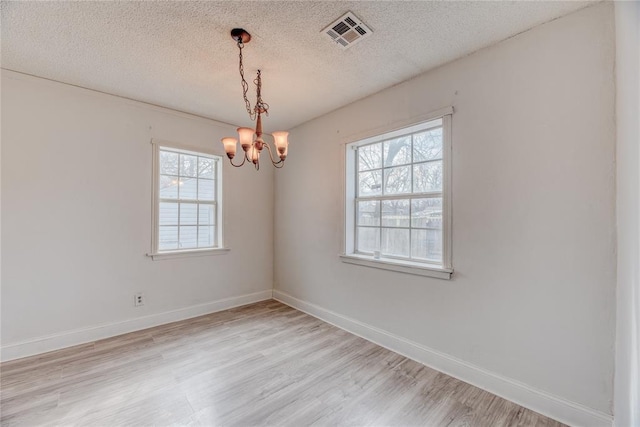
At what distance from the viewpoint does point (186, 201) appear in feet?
11.3

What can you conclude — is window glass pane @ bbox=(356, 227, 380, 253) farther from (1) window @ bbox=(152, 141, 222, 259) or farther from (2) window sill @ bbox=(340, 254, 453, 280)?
(1) window @ bbox=(152, 141, 222, 259)

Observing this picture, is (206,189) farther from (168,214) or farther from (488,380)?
(488,380)

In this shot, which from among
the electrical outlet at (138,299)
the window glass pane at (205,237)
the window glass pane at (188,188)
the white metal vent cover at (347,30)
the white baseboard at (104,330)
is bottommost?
the white baseboard at (104,330)

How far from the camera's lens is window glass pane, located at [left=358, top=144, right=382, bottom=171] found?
2.97m

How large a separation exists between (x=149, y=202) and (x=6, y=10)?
5.98 ft

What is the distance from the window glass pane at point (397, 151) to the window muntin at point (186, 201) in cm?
227

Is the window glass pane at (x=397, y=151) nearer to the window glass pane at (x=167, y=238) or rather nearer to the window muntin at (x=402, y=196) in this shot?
the window muntin at (x=402, y=196)

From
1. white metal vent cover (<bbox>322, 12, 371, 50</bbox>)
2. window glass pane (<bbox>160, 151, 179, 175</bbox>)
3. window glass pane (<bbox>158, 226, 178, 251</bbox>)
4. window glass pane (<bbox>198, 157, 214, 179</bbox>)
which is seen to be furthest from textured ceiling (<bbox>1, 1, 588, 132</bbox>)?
window glass pane (<bbox>158, 226, 178, 251</bbox>)

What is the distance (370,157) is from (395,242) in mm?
995

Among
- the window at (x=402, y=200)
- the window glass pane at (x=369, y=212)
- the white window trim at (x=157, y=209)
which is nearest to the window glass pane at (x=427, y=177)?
the window at (x=402, y=200)

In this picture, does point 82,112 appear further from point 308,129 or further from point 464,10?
point 464,10

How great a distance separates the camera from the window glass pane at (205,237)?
3.61 meters

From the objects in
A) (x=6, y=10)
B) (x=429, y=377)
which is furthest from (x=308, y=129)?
(x=429, y=377)

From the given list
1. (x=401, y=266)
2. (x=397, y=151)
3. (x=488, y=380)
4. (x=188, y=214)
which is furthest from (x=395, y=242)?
(x=188, y=214)
